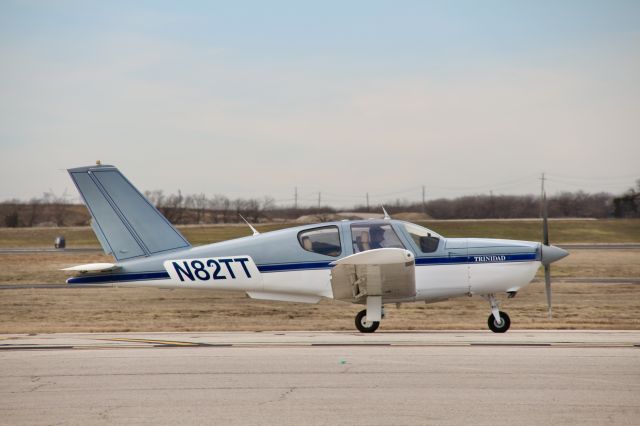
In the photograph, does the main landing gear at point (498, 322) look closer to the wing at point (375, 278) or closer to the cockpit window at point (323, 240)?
the wing at point (375, 278)

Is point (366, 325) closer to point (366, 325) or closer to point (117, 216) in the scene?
point (366, 325)

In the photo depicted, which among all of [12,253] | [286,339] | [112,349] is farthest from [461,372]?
[12,253]

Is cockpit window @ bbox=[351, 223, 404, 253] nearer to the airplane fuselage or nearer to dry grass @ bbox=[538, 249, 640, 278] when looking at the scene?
the airplane fuselage

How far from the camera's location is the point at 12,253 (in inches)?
1934

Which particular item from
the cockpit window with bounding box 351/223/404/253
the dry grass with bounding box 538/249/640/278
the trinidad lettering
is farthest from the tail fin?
the dry grass with bounding box 538/249/640/278

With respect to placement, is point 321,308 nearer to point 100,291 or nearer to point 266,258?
point 266,258

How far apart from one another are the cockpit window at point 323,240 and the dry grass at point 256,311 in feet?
10.3

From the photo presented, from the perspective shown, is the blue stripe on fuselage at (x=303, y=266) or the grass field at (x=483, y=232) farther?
the grass field at (x=483, y=232)

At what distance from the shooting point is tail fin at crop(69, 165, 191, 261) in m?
15.5

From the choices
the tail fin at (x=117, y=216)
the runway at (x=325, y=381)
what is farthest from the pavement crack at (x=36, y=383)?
the tail fin at (x=117, y=216)

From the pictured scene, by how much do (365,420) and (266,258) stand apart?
25.5ft

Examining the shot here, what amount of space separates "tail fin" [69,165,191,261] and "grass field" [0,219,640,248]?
37959 mm

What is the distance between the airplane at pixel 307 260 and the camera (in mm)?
15172

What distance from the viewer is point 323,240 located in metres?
15.4
